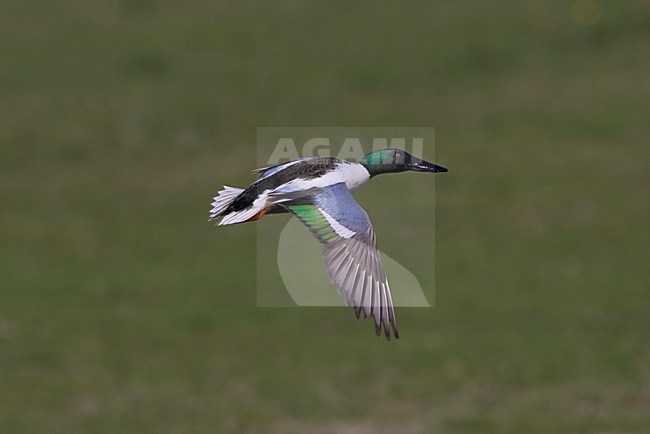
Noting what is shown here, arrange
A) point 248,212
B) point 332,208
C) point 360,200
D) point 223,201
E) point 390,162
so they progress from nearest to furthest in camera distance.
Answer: point 248,212
point 332,208
point 390,162
point 223,201
point 360,200

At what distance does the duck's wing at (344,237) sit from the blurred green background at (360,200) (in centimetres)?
944

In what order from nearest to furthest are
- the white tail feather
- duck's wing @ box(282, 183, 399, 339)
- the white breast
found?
1. the white tail feather
2. duck's wing @ box(282, 183, 399, 339)
3. the white breast

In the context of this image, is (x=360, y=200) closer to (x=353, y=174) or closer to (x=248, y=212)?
(x=353, y=174)

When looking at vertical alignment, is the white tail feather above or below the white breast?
below

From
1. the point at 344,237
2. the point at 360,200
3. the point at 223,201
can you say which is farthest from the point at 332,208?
the point at 360,200

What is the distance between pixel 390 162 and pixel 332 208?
0.38 m

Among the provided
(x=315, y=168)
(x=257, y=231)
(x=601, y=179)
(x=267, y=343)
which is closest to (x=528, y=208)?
(x=601, y=179)

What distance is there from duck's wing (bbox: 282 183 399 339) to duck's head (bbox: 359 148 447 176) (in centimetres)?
23

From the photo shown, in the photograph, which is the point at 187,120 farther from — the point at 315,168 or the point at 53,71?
the point at 315,168

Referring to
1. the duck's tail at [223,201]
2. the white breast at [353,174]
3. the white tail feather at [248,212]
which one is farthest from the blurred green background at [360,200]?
the white tail feather at [248,212]

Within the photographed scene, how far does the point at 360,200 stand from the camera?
2027 centimetres

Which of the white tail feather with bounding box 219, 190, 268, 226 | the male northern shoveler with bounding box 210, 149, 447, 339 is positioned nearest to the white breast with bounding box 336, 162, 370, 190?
the male northern shoveler with bounding box 210, 149, 447, 339

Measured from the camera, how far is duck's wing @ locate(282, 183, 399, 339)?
5633 millimetres

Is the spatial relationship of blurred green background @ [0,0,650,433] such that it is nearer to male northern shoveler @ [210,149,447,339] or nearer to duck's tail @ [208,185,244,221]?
duck's tail @ [208,185,244,221]
